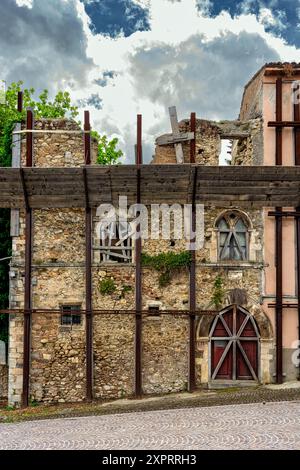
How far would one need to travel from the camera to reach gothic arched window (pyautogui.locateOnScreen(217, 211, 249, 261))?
15297 mm

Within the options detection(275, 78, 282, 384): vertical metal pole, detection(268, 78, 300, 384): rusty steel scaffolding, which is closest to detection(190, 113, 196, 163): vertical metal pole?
detection(268, 78, 300, 384): rusty steel scaffolding

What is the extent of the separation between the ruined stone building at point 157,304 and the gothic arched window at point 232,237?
0.10ft

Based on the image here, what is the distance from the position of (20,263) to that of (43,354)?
2714 mm

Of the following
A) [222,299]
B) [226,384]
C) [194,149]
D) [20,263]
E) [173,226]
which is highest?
[194,149]

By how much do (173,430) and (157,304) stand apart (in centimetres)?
508

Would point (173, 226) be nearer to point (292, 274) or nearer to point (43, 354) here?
point (292, 274)

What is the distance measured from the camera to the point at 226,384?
1487 cm

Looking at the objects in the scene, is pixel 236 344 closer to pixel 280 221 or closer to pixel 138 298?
pixel 138 298

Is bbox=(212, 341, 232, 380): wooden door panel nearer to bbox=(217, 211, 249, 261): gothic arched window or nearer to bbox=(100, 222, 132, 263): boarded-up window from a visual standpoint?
bbox=(217, 211, 249, 261): gothic arched window

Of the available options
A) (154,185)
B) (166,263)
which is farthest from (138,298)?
(154,185)

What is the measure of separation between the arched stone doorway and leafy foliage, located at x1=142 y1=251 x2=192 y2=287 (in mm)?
1841

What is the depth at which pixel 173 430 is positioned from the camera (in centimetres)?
1017
